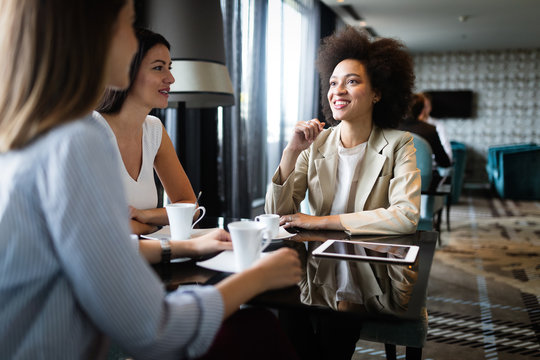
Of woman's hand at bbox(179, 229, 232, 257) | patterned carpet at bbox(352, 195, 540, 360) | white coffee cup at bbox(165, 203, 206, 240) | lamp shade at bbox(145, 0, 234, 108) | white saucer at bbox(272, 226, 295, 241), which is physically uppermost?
lamp shade at bbox(145, 0, 234, 108)

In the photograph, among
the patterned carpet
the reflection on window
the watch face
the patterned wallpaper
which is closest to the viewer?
the watch face

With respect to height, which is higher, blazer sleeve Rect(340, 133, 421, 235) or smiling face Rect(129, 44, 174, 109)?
smiling face Rect(129, 44, 174, 109)

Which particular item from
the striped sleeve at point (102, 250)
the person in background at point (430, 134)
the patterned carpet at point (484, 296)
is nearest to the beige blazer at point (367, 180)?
A: the patterned carpet at point (484, 296)

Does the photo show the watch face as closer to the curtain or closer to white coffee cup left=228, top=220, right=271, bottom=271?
white coffee cup left=228, top=220, right=271, bottom=271

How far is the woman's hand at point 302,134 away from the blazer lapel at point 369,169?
0.73ft

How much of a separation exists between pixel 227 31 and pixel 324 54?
1758mm

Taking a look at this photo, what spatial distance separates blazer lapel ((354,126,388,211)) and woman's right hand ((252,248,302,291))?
895mm

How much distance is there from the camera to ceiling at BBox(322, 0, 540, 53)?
614cm

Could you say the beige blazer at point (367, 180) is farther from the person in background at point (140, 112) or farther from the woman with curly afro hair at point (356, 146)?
the person in background at point (140, 112)

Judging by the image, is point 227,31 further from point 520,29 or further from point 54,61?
point 520,29

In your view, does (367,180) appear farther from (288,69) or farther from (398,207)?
(288,69)

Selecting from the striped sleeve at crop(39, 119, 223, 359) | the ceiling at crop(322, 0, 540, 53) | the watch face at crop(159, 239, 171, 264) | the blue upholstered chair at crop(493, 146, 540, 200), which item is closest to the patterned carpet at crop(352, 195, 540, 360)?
the watch face at crop(159, 239, 171, 264)

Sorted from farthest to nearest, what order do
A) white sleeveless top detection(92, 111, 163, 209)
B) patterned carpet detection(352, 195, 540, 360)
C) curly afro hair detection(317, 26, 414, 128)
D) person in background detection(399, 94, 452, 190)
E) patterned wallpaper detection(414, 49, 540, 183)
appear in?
patterned wallpaper detection(414, 49, 540, 183) → person in background detection(399, 94, 452, 190) → patterned carpet detection(352, 195, 540, 360) → curly afro hair detection(317, 26, 414, 128) → white sleeveless top detection(92, 111, 163, 209)

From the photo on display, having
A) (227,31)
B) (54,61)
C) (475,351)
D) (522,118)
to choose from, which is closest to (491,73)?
(522,118)
